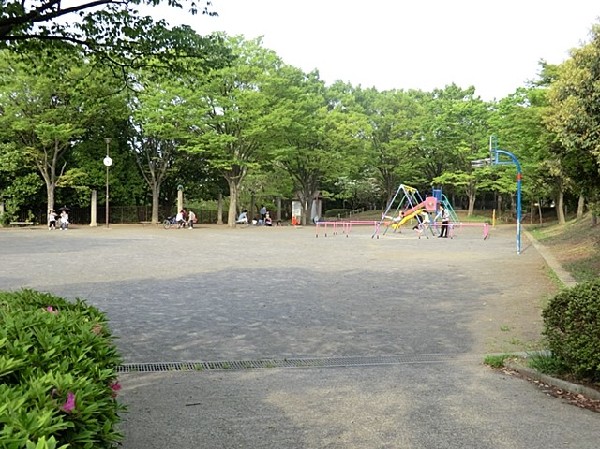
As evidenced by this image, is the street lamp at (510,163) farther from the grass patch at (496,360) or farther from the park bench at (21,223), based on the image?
the park bench at (21,223)

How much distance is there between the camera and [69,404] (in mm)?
1660

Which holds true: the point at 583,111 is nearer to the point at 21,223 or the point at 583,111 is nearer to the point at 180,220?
the point at 180,220

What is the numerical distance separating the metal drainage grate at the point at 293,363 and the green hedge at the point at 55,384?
7.11ft

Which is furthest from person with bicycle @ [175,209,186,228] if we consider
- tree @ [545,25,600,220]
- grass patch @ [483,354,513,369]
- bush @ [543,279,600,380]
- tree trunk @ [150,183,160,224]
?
bush @ [543,279,600,380]

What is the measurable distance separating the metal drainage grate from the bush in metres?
1.13

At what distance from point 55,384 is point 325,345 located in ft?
14.0

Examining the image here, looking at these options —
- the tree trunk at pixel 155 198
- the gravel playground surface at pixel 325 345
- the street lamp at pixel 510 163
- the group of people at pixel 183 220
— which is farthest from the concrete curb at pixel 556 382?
the tree trunk at pixel 155 198

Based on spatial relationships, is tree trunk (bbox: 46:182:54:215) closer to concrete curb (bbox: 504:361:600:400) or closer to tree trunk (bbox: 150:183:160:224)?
tree trunk (bbox: 150:183:160:224)

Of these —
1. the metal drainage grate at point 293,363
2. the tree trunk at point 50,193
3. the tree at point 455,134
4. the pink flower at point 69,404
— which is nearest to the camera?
the pink flower at point 69,404

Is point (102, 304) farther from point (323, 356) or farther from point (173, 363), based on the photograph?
point (323, 356)

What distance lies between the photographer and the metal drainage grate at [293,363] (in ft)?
15.8

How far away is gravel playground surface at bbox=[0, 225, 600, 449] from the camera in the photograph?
3195 mm

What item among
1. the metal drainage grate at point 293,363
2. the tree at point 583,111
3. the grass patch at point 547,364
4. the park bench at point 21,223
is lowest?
the metal drainage grate at point 293,363

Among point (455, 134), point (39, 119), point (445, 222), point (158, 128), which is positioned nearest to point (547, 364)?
point (445, 222)
